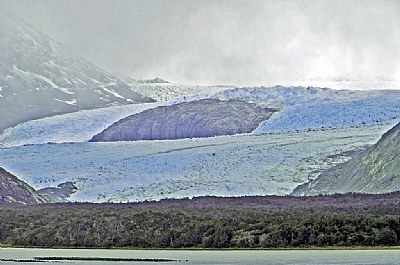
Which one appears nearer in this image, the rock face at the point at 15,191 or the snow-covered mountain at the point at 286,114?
the rock face at the point at 15,191

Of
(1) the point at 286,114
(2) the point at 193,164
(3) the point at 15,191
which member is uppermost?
(1) the point at 286,114

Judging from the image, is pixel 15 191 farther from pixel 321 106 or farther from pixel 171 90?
pixel 321 106

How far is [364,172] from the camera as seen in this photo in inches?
1762

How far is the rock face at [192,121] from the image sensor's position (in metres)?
53.8

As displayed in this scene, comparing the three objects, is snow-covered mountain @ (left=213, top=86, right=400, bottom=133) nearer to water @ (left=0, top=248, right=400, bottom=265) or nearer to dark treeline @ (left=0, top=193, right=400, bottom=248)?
dark treeline @ (left=0, top=193, right=400, bottom=248)

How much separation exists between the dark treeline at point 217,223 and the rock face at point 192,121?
41.2 ft

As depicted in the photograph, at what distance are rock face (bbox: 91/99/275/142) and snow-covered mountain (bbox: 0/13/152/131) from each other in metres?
13.2

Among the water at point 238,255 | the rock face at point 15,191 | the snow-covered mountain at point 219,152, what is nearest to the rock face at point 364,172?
the snow-covered mountain at point 219,152

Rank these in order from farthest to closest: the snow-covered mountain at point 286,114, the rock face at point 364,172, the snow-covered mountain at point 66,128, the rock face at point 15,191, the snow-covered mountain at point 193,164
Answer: the snow-covered mountain at point 66,128 < the snow-covered mountain at point 286,114 < the rock face at point 15,191 < the snow-covered mountain at point 193,164 < the rock face at point 364,172

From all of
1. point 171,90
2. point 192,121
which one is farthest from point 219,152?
point 171,90

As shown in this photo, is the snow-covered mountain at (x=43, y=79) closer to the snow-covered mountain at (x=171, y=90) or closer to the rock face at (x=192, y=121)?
the snow-covered mountain at (x=171, y=90)

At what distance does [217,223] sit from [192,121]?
20.0 meters

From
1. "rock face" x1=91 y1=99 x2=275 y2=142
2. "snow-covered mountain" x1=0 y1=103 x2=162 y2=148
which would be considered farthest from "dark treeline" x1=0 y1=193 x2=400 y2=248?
"rock face" x1=91 y1=99 x2=275 y2=142

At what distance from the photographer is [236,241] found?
34875 millimetres
